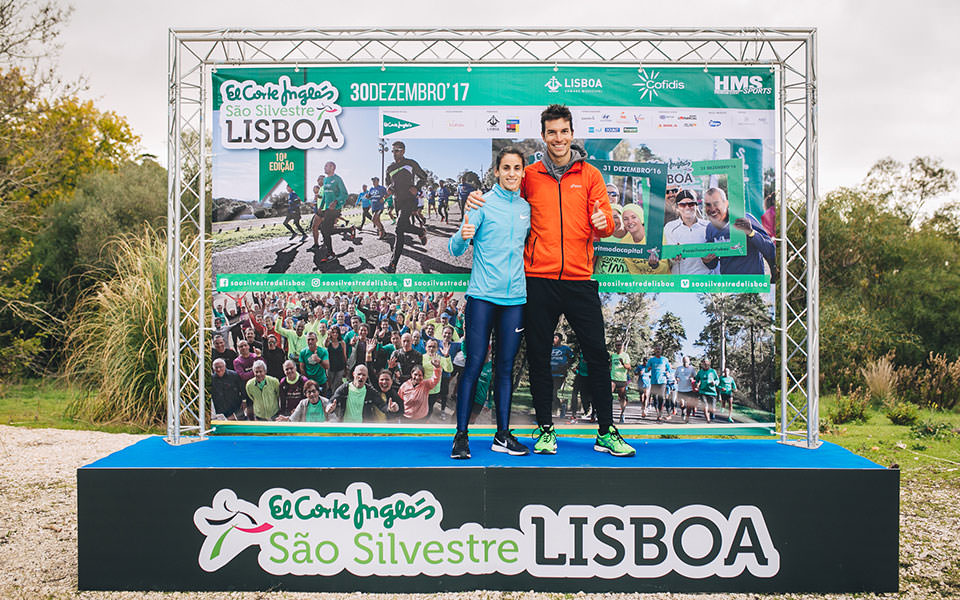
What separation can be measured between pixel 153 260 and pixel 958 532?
7.22 meters

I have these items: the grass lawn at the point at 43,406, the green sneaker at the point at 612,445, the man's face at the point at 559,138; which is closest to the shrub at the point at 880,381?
the green sneaker at the point at 612,445

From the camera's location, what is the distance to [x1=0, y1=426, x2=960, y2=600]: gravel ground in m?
3.41

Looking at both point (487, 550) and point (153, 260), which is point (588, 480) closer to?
point (487, 550)

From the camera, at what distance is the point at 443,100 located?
4473 millimetres

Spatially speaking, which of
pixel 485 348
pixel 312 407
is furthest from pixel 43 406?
pixel 485 348

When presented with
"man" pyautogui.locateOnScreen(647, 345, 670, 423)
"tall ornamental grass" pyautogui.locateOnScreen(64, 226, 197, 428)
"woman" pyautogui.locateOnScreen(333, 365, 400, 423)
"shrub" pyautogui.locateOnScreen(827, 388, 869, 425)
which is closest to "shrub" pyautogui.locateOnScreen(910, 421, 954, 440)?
"shrub" pyautogui.locateOnScreen(827, 388, 869, 425)

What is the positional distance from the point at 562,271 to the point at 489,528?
1.43m

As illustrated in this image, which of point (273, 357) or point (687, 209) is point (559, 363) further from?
point (273, 357)

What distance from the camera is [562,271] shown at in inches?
152

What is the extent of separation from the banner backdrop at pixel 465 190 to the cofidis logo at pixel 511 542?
3.80 feet

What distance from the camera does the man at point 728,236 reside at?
14.7 ft

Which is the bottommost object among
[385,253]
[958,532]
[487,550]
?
[958,532]

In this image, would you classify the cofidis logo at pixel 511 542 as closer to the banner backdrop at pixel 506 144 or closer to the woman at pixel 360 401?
the woman at pixel 360 401

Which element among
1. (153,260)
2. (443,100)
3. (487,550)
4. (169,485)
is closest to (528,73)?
(443,100)
